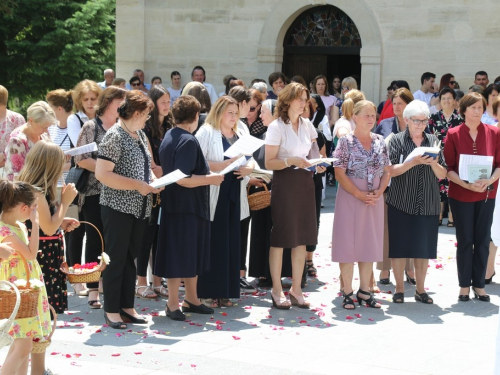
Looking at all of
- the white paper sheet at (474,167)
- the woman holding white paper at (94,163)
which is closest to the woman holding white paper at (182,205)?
the woman holding white paper at (94,163)

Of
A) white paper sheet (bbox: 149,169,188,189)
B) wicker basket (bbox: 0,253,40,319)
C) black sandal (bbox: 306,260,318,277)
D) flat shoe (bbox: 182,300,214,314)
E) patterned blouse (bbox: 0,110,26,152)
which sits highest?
patterned blouse (bbox: 0,110,26,152)

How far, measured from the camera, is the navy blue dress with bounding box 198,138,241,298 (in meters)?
8.65

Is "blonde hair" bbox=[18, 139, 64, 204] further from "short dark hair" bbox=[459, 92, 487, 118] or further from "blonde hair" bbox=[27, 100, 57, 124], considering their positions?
"short dark hair" bbox=[459, 92, 487, 118]

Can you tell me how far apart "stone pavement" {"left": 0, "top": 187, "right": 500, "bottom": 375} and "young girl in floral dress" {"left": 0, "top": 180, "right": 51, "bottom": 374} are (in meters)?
0.78

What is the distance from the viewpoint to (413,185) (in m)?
9.01

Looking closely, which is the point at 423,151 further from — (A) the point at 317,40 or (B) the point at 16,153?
(A) the point at 317,40

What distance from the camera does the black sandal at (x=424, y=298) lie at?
29.6 feet

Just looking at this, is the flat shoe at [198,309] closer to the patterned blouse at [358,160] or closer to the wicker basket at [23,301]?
the patterned blouse at [358,160]

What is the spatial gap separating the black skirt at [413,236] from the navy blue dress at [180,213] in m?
2.02

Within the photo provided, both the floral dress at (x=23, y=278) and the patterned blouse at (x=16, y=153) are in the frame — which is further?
the patterned blouse at (x=16, y=153)

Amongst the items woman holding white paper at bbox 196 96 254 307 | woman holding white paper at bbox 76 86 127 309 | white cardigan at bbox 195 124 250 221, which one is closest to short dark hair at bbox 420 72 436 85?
woman holding white paper at bbox 196 96 254 307

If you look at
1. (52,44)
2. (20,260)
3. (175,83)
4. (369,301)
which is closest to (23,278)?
(20,260)

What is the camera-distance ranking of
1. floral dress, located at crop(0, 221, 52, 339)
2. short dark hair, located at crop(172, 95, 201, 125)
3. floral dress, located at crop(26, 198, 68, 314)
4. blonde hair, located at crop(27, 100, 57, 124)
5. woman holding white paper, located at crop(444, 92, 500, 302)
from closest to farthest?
floral dress, located at crop(0, 221, 52, 339) → floral dress, located at crop(26, 198, 68, 314) → blonde hair, located at crop(27, 100, 57, 124) → short dark hair, located at crop(172, 95, 201, 125) → woman holding white paper, located at crop(444, 92, 500, 302)

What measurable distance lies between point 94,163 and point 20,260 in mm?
2692
